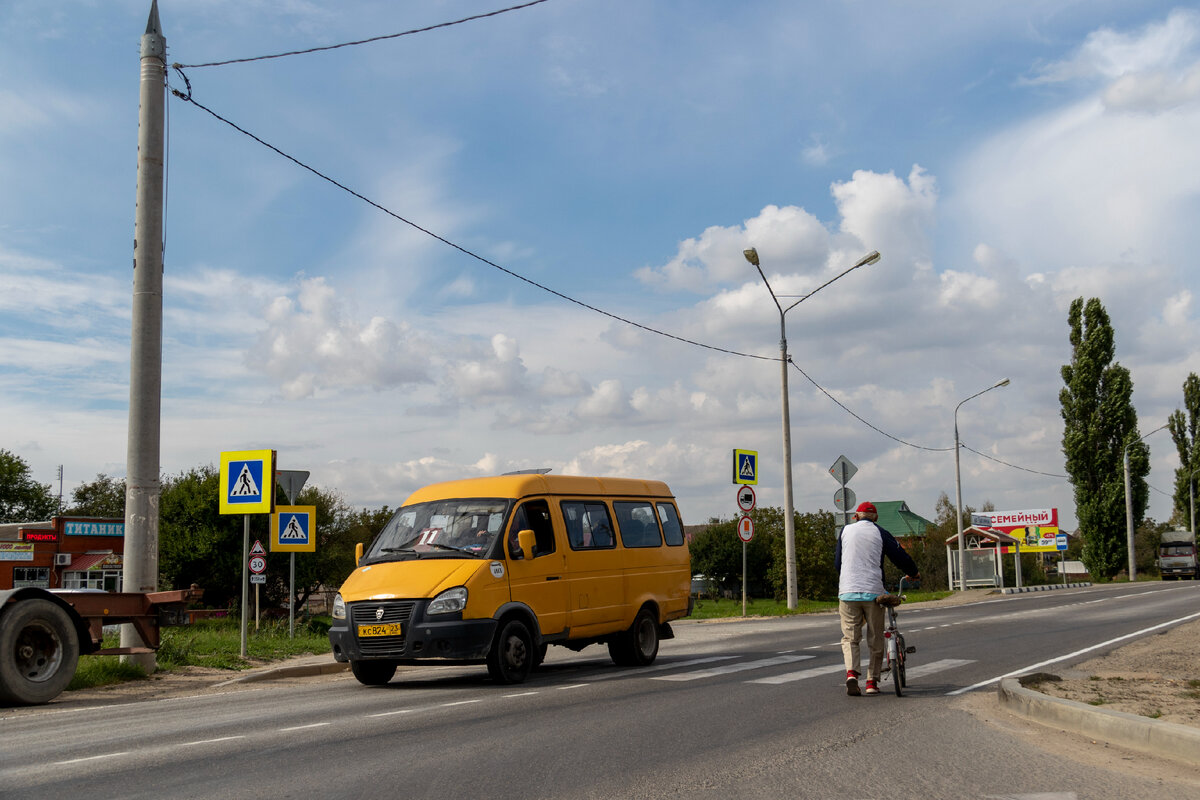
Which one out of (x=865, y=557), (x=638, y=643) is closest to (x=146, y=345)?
(x=638, y=643)

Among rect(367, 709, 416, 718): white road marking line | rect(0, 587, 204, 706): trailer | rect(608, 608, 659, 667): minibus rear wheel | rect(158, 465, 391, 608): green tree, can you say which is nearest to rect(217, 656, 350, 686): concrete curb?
rect(0, 587, 204, 706): trailer

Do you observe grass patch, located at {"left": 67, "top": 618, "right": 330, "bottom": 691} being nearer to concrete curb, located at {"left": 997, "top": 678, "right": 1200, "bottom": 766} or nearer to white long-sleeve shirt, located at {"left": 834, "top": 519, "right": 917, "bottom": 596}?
white long-sleeve shirt, located at {"left": 834, "top": 519, "right": 917, "bottom": 596}

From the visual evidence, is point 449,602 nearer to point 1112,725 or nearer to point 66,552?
point 1112,725

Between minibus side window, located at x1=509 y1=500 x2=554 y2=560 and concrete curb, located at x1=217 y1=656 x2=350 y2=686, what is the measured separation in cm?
395

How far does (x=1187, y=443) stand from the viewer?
91750 millimetres

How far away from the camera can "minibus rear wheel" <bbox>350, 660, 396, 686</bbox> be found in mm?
11852

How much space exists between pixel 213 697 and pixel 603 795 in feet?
23.5

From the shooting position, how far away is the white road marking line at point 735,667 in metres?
12.2

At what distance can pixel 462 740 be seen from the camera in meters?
7.71

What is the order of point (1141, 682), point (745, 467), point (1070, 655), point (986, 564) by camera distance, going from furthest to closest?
point (986, 564)
point (745, 467)
point (1070, 655)
point (1141, 682)

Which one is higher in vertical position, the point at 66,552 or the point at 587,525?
the point at 587,525

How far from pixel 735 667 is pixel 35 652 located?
307 inches

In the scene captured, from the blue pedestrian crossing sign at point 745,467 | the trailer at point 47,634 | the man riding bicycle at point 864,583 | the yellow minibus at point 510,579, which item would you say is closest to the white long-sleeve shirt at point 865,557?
the man riding bicycle at point 864,583

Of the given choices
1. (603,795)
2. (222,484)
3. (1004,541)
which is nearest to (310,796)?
(603,795)
